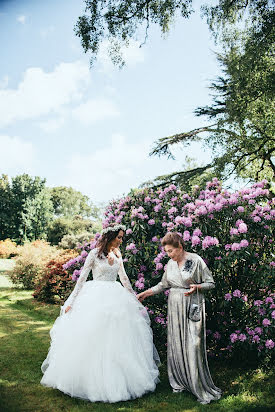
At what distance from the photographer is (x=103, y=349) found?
3783 mm

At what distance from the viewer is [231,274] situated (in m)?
5.07

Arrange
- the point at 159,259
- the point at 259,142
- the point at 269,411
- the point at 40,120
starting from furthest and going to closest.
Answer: the point at 40,120 → the point at 259,142 → the point at 159,259 → the point at 269,411

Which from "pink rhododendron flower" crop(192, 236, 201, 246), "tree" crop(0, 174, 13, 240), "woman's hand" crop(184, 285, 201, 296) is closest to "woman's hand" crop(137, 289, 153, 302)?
"woman's hand" crop(184, 285, 201, 296)

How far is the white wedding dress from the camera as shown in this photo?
3.71 meters

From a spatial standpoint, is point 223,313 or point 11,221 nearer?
point 223,313

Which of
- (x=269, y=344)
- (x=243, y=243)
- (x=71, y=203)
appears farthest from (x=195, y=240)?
(x=71, y=203)

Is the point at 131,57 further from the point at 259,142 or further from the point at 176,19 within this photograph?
the point at 259,142

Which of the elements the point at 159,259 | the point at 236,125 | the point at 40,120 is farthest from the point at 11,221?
the point at 159,259

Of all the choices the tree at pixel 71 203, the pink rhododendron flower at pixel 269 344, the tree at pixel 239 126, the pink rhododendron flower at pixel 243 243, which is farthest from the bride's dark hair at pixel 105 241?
the tree at pixel 71 203

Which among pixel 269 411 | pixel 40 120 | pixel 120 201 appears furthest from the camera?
pixel 40 120

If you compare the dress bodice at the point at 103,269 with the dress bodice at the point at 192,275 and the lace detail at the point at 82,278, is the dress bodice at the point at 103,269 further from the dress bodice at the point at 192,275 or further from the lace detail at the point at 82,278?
the dress bodice at the point at 192,275

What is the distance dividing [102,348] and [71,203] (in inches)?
1837

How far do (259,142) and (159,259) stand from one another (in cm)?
Answer: 996

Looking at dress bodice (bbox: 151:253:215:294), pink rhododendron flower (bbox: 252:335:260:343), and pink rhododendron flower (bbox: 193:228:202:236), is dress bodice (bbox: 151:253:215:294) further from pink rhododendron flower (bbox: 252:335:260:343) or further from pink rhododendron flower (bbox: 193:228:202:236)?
pink rhododendron flower (bbox: 252:335:260:343)
